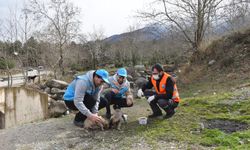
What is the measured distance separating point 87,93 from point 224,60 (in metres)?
8.30

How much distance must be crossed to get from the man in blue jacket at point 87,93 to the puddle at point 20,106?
4.06 m

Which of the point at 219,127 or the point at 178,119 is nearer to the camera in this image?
the point at 219,127

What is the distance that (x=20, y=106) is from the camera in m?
8.43

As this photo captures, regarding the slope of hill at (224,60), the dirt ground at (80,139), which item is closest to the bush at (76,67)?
the slope of hill at (224,60)

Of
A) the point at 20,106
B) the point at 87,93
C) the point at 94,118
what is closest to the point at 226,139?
the point at 94,118

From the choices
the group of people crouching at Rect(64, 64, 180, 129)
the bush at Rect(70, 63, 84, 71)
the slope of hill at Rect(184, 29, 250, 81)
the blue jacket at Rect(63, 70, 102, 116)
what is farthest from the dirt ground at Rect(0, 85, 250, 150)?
the bush at Rect(70, 63, 84, 71)

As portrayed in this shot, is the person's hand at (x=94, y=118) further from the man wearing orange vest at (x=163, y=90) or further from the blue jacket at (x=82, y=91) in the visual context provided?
the man wearing orange vest at (x=163, y=90)

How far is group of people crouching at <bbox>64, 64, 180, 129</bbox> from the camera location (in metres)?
4.21

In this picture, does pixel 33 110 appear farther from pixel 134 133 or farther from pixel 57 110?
pixel 134 133

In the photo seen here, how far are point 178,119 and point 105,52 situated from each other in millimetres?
31754

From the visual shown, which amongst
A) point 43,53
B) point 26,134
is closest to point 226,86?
point 26,134

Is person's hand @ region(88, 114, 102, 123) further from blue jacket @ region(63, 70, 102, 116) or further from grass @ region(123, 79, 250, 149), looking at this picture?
grass @ region(123, 79, 250, 149)

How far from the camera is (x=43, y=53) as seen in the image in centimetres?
2103

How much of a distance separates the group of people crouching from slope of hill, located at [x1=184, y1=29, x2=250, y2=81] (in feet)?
18.8
